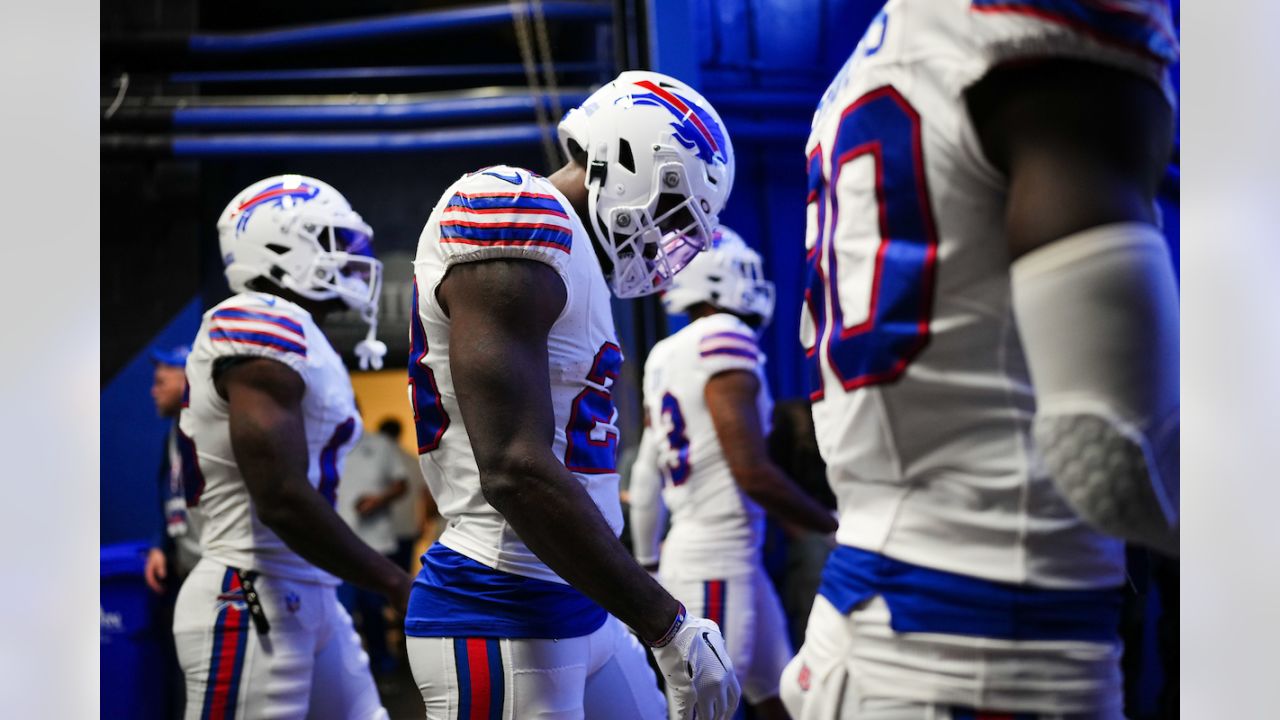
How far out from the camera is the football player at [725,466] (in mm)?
3377

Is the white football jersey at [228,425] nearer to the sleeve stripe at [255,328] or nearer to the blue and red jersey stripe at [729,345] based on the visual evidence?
the sleeve stripe at [255,328]

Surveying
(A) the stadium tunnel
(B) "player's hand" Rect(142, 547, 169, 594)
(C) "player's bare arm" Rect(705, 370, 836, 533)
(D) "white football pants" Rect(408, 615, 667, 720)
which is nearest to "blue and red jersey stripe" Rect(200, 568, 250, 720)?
(D) "white football pants" Rect(408, 615, 667, 720)

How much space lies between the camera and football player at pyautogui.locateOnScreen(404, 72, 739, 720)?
1508mm

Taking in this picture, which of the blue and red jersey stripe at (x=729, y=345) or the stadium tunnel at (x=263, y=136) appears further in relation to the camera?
the stadium tunnel at (x=263, y=136)

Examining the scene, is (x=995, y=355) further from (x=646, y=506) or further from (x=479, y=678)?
(x=646, y=506)

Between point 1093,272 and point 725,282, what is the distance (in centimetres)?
268

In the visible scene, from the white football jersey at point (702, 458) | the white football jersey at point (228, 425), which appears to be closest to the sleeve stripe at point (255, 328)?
the white football jersey at point (228, 425)

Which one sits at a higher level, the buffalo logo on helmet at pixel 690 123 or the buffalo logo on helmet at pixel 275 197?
the buffalo logo on helmet at pixel 690 123

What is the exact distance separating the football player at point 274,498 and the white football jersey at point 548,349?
2.29 ft

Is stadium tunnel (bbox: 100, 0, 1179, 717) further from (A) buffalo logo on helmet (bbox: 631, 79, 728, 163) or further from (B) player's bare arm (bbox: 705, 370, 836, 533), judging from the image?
(A) buffalo logo on helmet (bbox: 631, 79, 728, 163)

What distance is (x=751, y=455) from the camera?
11.0 ft
